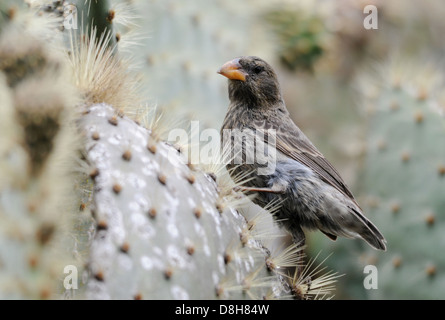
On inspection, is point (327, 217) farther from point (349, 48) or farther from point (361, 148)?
point (349, 48)

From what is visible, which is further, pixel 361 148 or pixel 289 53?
pixel 289 53

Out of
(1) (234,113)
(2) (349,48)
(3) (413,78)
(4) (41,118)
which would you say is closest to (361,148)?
(3) (413,78)

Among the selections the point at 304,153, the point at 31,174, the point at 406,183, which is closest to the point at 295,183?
the point at 304,153

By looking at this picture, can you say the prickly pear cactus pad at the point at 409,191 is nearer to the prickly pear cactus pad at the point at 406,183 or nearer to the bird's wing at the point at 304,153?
the prickly pear cactus pad at the point at 406,183

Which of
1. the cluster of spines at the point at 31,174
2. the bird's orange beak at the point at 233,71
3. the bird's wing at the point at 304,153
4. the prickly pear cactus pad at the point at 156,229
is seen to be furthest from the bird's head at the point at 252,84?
the cluster of spines at the point at 31,174

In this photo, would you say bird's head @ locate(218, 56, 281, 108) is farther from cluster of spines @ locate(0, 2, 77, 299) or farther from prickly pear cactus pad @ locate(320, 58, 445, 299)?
cluster of spines @ locate(0, 2, 77, 299)

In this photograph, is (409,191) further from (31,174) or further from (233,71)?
(31,174)
